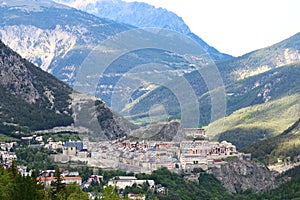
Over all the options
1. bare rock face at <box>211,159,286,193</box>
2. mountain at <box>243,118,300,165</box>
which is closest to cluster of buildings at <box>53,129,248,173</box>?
bare rock face at <box>211,159,286,193</box>

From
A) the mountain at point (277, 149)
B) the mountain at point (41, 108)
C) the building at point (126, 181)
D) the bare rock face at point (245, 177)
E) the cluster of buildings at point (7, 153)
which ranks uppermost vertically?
the mountain at point (41, 108)

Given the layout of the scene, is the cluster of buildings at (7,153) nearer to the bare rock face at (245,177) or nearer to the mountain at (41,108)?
the mountain at (41,108)

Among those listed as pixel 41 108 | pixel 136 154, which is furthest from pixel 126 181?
pixel 41 108

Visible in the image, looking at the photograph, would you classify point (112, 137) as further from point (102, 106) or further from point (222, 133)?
point (222, 133)

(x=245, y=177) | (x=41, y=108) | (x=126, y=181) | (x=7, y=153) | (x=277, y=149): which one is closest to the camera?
(x=126, y=181)

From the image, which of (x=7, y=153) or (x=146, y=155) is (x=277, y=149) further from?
(x=7, y=153)

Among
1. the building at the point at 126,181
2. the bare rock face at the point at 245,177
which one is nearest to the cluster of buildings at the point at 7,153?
the building at the point at 126,181
